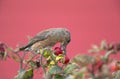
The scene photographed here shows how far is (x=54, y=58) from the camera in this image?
845 mm

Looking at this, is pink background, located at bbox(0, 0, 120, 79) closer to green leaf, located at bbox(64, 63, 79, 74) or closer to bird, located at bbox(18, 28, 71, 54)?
bird, located at bbox(18, 28, 71, 54)

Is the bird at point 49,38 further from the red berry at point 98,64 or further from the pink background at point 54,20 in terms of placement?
the pink background at point 54,20

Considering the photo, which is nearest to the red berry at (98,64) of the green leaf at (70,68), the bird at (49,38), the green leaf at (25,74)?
the green leaf at (70,68)

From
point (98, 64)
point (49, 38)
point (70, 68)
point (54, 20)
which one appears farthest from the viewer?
point (54, 20)

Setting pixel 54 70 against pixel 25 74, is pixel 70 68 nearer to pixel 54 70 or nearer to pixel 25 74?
pixel 54 70

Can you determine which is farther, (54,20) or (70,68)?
(54,20)

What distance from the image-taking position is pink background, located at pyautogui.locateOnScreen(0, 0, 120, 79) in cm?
240

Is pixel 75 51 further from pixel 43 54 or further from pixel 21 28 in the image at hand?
pixel 43 54

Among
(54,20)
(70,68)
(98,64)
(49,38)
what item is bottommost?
(98,64)

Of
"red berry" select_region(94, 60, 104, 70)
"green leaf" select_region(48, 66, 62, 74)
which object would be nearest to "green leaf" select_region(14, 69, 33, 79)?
"green leaf" select_region(48, 66, 62, 74)

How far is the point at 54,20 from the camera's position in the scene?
2412mm

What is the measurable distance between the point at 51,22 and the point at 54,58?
158 cm

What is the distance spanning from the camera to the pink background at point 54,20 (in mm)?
2396

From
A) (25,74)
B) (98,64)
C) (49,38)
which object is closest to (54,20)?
(49,38)
